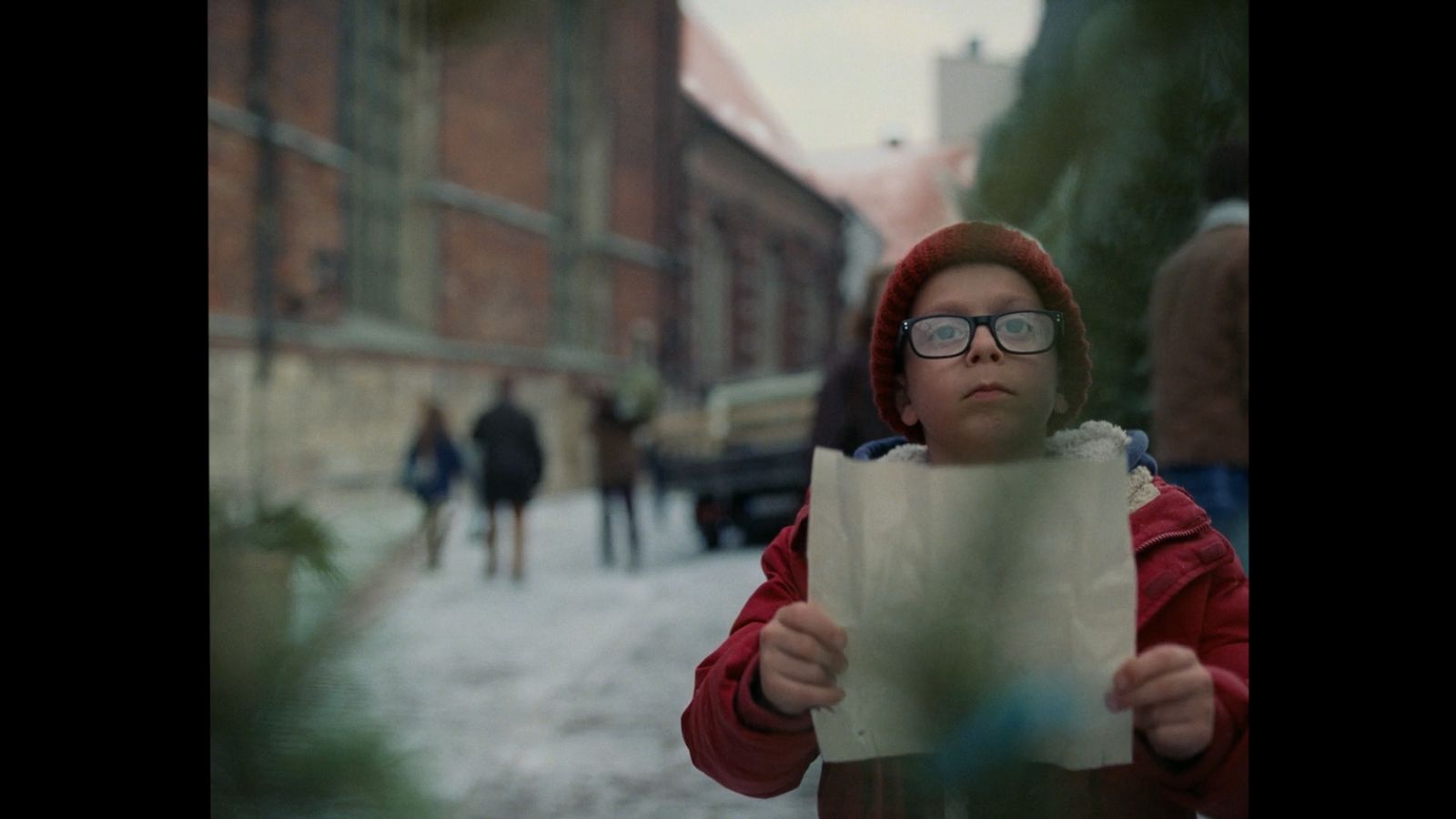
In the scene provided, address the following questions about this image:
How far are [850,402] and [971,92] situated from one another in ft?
3.93

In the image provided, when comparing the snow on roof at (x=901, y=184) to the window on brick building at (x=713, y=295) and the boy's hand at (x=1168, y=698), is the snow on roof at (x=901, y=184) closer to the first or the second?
the boy's hand at (x=1168, y=698)

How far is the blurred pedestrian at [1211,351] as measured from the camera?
0.67m

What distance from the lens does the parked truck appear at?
498 centimetres

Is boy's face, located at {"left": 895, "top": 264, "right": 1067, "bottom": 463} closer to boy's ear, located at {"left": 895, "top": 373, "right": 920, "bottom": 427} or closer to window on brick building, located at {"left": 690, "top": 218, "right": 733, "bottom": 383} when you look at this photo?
boy's ear, located at {"left": 895, "top": 373, "right": 920, "bottom": 427}

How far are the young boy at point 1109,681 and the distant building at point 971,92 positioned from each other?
8 centimetres

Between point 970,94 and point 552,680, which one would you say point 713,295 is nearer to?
point 552,680

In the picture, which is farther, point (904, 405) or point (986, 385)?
point (904, 405)

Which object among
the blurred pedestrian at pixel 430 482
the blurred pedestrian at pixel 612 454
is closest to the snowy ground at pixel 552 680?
the blurred pedestrian at pixel 430 482

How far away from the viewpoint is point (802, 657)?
65 cm

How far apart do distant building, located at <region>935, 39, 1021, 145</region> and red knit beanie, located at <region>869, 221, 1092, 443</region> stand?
0.23ft

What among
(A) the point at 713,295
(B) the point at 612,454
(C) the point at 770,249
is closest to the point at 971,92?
(C) the point at 770,249

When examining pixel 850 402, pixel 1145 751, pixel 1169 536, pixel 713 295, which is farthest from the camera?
pixel 713 295
